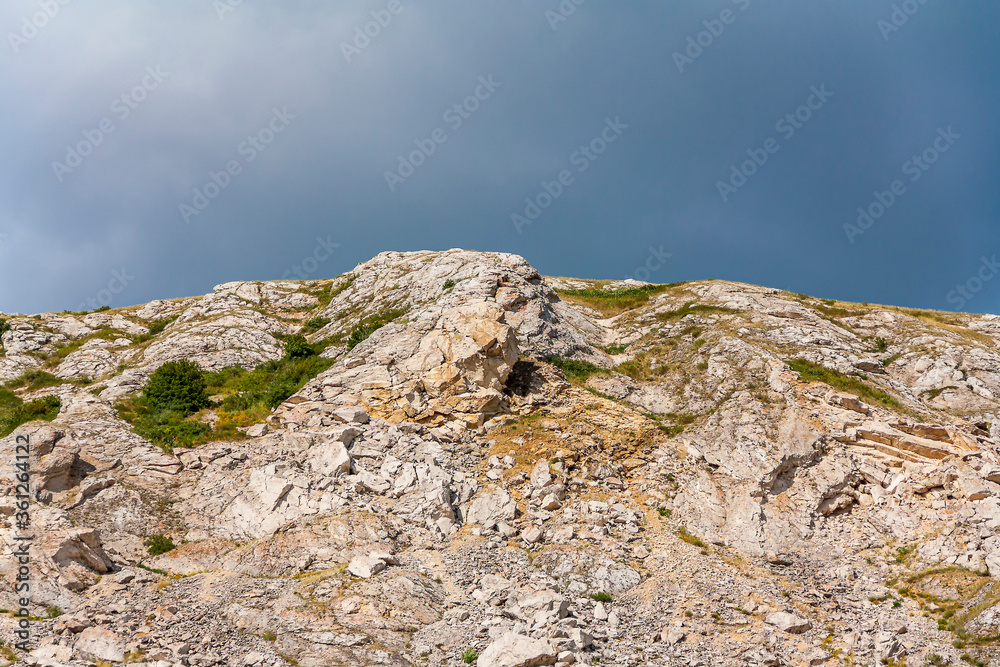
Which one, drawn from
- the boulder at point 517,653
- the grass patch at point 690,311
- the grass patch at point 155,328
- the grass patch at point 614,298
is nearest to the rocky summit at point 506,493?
the boulder at point 517,653

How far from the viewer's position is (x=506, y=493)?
22.5m

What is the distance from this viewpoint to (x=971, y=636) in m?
15.4

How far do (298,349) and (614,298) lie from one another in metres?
27.5

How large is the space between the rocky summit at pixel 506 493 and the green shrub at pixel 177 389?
53 cm

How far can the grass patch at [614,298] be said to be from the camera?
45.6 meters

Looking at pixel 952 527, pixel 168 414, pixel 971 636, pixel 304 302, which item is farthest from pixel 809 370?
pixel 304 302

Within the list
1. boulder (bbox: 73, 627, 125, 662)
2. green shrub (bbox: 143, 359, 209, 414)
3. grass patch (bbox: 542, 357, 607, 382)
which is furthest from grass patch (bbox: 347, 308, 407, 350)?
boulder (bbox: 73, 627, 125, 662)

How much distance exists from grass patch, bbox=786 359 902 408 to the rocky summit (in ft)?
0.64

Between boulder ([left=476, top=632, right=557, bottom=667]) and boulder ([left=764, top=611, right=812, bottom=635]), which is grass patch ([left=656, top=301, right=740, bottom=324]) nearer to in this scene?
boulder ([left=764, top=611, right=812, bottom=635])

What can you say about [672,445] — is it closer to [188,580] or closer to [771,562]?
[771,562]

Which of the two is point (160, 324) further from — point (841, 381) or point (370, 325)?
point (841, 381)

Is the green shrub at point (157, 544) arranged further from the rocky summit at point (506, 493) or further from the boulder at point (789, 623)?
the boulder at point (789, 623)

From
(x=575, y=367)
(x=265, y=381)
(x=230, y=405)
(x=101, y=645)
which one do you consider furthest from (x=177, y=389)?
(x=575, y=367)

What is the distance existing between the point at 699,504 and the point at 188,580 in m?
19.7
